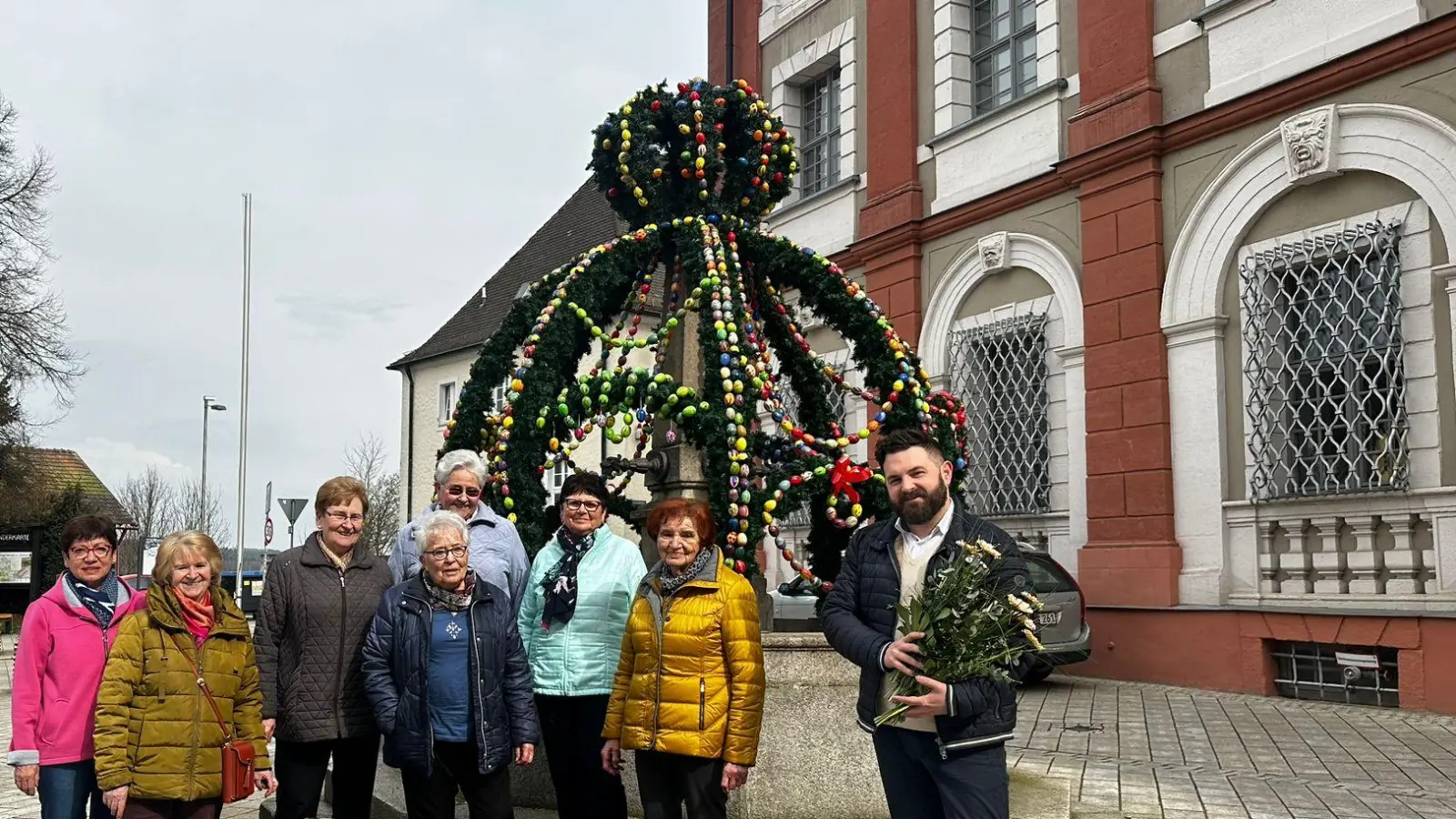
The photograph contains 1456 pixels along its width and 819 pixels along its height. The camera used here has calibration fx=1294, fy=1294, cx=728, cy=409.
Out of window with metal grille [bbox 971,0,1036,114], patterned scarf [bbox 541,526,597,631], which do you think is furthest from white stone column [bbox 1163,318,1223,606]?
patterned scarf [bbox 541,526,597,631]

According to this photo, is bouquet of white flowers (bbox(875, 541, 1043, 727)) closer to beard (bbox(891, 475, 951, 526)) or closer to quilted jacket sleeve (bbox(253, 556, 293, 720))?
beard (bbox(891, 475, 951, 526))

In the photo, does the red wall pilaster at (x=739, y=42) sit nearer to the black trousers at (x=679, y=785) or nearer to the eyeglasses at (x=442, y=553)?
the eyeglasses at (x=442, y=553)

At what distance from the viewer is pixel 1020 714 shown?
34.0 feet

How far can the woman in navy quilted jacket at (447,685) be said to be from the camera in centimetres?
449

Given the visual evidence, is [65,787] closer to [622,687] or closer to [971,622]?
[622,687]

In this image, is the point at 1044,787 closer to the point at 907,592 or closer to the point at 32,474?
the point at 907,592

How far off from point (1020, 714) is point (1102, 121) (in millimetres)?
6253

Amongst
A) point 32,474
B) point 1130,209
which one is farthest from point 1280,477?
point 32,474

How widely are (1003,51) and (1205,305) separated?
467 cm

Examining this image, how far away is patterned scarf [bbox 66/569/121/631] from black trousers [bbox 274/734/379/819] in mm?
796

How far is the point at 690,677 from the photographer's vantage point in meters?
4.29

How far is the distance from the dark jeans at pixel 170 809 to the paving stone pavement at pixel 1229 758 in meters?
2.60

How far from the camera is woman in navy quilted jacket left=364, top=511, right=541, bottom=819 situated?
449cm

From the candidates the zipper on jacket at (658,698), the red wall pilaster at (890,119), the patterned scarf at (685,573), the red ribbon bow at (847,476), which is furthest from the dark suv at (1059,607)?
the zipper on jacket at (658,698)
